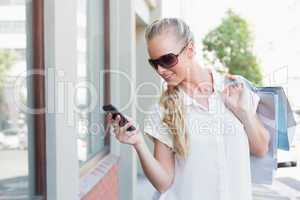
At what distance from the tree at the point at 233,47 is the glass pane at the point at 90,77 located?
16.5 meters

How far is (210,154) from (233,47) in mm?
19874

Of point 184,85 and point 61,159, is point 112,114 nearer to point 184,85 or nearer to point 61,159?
point 184,85

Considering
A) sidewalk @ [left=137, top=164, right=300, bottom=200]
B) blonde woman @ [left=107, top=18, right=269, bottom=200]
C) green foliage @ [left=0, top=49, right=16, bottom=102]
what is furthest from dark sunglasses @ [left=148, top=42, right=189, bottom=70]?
sidewalk @ [left=137, top=164, right=300, bottom=200]

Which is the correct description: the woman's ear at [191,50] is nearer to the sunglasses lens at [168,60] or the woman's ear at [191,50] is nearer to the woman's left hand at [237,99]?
the sunglasses lens at [168,60]

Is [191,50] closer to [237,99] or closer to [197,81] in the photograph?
[197,81]

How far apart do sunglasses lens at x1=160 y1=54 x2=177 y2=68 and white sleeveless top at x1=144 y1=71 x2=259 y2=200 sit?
126 millimetres

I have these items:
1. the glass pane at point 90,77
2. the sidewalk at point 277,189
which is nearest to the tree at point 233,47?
the sidewalk at point 277,189

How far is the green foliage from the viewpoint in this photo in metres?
1.61

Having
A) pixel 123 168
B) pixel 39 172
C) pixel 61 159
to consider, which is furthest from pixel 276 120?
pixel 123 168

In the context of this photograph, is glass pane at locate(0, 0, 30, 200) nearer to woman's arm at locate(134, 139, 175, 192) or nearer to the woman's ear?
woman's arm at locate(134, 139, 175, 192)

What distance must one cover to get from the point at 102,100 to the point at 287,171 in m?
4.84

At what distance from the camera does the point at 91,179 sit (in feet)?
9.55

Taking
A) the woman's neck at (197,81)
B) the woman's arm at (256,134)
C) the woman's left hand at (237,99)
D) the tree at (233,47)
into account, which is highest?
the tree at (233,47)

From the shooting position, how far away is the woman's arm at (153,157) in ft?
4.64
